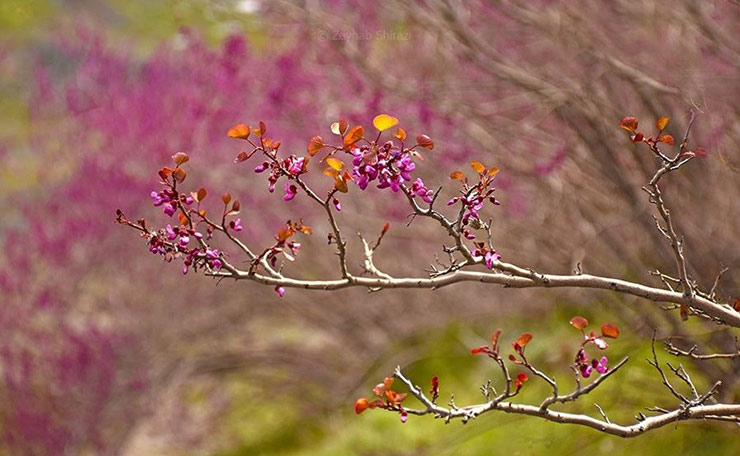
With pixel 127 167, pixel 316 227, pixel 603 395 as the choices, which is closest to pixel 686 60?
pixel 603 395

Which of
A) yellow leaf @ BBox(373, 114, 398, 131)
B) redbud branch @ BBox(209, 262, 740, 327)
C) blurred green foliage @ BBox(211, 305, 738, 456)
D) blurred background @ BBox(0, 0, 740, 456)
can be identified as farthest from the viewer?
blurred green foliage @ BBox(211, 305, 738, 456)

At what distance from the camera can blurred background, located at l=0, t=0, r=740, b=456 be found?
4633mm

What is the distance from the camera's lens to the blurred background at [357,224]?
4.63 meters

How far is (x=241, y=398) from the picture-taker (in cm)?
902

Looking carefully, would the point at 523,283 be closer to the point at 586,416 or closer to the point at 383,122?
the point at 586,416

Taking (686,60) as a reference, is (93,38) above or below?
above

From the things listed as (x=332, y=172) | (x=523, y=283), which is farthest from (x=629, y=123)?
(x=332, y=172)

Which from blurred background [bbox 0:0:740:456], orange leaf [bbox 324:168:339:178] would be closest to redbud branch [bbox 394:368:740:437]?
orange leaf [bbox 324:168:339:178]

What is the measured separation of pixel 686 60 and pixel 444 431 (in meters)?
2.58

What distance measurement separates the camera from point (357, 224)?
6.68 m

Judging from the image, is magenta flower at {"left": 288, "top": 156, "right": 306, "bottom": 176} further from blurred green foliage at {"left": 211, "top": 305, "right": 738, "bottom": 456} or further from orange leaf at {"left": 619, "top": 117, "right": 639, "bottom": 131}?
blurred green foliage at {"left": 211, "top": 305, "right": 738, "bottom": 456}

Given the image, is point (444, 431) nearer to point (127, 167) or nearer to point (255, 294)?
point (255, 294)

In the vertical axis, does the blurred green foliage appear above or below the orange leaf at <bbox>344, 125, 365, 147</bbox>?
above

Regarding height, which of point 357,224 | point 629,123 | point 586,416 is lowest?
point 586,416
